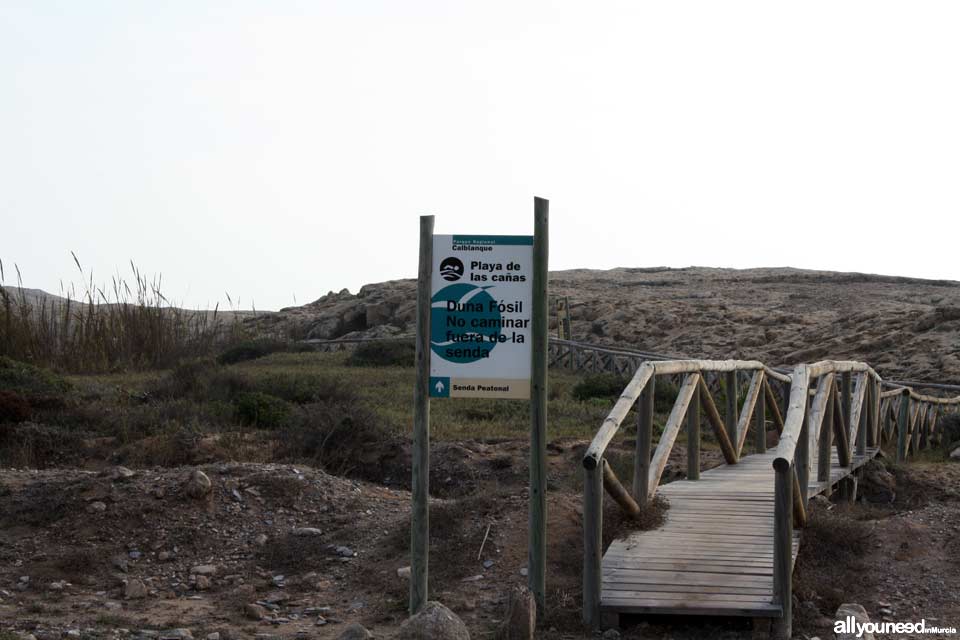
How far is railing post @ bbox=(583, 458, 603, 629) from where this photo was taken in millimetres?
6363

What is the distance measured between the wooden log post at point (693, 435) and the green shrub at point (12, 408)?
7978mm

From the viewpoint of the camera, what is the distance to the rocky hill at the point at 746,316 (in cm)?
2570

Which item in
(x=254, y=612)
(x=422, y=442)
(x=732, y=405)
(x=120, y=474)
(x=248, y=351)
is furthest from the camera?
(x=248, y=351)

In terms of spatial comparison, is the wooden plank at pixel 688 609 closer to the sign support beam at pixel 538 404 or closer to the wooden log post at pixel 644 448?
the sign support beam at pixel 538 404

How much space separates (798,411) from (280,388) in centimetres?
1164

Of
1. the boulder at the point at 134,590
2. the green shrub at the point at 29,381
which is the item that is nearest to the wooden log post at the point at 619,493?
the boulder at the point at 134,590

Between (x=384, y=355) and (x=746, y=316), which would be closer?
(x=384, y=355)

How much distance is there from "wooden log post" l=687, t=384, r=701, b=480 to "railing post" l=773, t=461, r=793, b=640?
8.96ft

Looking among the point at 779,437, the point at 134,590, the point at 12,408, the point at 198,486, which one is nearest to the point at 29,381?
the point at 12,408

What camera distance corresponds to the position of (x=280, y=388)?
17578mm

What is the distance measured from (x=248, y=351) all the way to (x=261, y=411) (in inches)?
635

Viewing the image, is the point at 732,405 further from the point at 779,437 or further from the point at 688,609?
the point at 688,609

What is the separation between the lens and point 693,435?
372 inches

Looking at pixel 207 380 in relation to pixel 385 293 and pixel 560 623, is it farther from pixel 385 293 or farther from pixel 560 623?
pixel 385 293
